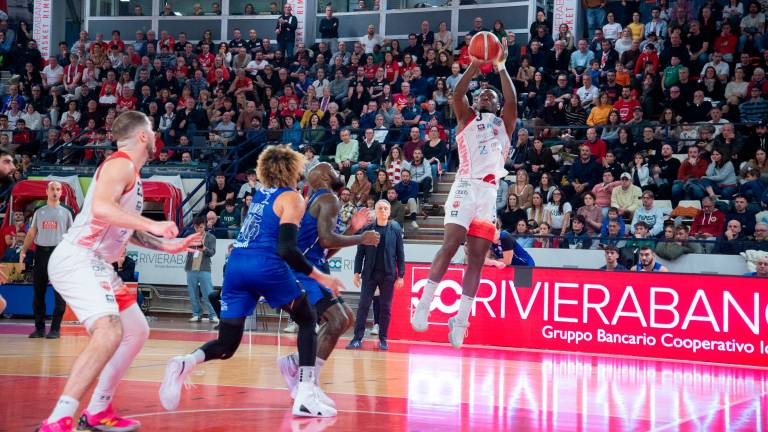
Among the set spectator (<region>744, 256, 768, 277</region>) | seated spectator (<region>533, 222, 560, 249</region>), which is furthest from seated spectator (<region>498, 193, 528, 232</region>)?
spectator (<region>744, 256, 768, 277</region>)

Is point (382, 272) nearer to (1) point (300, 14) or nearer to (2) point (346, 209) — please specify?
(2) point (346, 209)

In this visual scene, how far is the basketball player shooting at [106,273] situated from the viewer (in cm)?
534

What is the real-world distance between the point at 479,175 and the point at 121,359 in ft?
11.9

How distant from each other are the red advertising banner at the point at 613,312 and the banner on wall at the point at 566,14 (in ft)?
32.8

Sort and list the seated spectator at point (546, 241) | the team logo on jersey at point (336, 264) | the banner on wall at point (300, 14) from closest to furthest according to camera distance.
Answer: the seated spectator at point (546, 241) < the team logo on jersey at point (336, 264) < the banner on wall at point (300, 14)

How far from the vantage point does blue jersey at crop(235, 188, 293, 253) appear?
21.6 feet

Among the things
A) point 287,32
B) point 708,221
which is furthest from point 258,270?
point 287,32

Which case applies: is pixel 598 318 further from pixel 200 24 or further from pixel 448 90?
pixel 200 24

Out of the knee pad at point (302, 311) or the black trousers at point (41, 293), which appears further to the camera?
the black trousers at point (41, 293)

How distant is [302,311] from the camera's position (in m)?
6.71

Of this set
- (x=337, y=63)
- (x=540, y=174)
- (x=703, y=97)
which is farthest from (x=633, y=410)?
(x=337, y=63)

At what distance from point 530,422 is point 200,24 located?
23233 mm

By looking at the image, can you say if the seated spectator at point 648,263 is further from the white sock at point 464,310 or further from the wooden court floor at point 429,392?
the white sock at point 464,310

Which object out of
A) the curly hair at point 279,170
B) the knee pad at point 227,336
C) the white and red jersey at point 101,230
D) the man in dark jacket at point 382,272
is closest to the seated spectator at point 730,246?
the man in dark jacket at point 382,272
